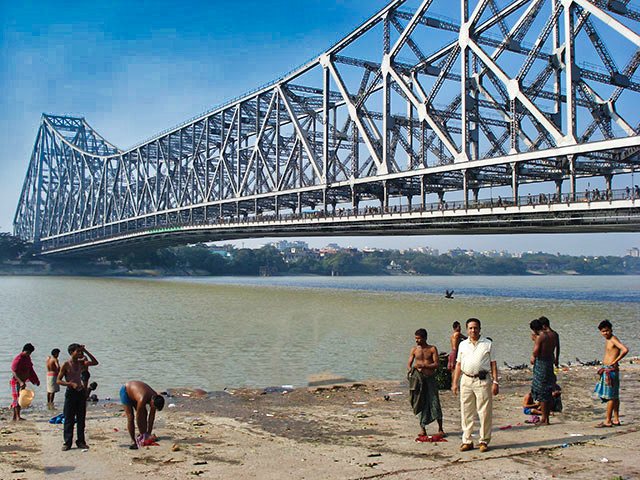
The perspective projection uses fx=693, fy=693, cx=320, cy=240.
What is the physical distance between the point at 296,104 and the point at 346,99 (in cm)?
1676

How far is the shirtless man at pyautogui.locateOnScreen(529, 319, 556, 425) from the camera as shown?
1000 cm

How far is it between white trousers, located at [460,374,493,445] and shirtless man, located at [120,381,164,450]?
152 inches

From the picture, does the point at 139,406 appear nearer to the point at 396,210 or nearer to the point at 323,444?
the point at 323,444

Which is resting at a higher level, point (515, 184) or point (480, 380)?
point (515, 184)

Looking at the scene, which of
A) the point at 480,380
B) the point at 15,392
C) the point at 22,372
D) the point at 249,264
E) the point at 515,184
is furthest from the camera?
the point at 249,264

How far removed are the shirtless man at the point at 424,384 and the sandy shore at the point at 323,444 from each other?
0.38m

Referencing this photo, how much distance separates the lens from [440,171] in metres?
48.6

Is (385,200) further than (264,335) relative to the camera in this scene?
Yes

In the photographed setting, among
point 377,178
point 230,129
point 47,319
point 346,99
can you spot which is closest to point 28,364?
point 47,319

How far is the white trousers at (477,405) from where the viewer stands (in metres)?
8.43

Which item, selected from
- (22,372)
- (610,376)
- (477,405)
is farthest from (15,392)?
(610,376)

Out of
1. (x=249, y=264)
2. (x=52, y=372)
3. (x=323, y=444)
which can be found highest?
(x=249, y=264)

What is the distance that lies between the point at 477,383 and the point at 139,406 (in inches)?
171

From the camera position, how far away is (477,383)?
336 inches
